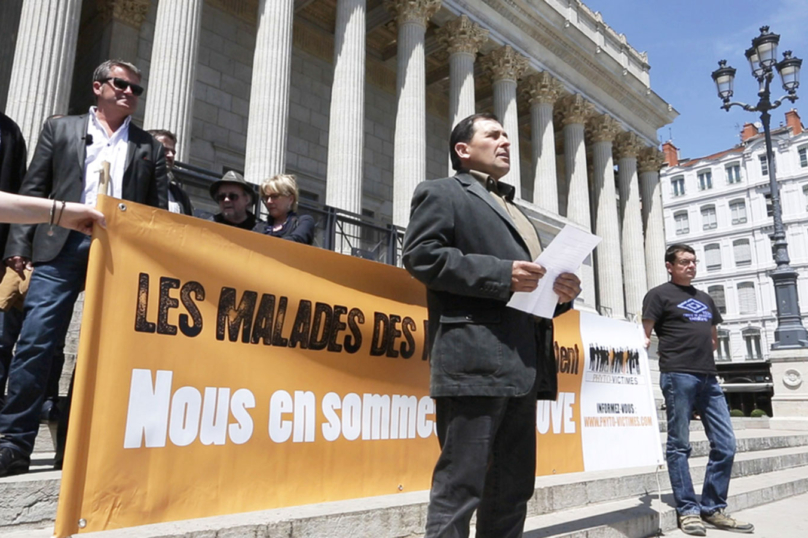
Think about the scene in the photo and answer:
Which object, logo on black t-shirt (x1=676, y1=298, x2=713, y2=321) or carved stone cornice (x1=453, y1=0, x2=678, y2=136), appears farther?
carved stone cornice (x1=453, y1=0, x2=678, y2=136)

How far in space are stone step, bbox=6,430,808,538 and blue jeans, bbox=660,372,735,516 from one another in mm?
227

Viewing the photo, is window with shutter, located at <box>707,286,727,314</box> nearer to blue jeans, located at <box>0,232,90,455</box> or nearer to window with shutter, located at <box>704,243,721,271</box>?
window with shutter, located at <box>704,243,721,271</box>

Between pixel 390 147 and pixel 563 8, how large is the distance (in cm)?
924

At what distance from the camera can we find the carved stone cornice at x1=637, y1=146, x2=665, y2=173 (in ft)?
95.0

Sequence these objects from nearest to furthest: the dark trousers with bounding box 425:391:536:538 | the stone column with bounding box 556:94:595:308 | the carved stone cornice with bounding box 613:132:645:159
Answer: the dark trousers with bounding box 425:391:536:538 → the stone column with bounding box 556:94:595:308 → the carved stone cornice with bounding box 613:132:645:159

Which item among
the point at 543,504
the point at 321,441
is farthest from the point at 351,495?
the point at 543,504

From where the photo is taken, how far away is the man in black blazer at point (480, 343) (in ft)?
7.34

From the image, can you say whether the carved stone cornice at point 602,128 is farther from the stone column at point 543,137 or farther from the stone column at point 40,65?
the stone column at point 40,65

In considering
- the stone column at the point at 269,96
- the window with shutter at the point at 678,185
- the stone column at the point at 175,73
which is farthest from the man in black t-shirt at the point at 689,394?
the window with shutter at the point at 678,185

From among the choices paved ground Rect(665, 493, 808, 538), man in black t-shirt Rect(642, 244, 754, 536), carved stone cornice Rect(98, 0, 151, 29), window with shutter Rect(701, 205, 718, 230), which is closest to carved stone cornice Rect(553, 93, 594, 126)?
carved stone cornice Rect(98, 0, 151, 29)

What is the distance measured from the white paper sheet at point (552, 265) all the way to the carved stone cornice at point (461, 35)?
59.0 ft

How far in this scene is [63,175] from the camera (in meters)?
3.32

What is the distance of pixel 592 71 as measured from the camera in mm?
24875

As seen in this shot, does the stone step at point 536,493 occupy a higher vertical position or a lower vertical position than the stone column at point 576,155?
lower
